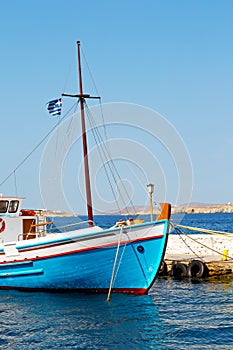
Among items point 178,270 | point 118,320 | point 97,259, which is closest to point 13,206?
point 97,259

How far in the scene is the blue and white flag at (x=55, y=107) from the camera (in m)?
26.4

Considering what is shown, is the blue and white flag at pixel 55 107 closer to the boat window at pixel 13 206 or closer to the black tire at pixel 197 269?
the boat window at pixel 13 206

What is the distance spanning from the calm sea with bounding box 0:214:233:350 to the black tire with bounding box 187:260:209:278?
4203 mm

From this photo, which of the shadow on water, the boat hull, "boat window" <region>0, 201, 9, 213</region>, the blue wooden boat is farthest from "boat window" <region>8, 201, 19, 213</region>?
the shadow on water

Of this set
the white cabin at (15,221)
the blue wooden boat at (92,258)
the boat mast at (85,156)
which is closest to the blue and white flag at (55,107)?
the boat mast at (85,156)

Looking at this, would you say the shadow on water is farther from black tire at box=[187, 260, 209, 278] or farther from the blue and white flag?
the blue and white flag

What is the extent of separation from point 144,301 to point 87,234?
396 centimetres

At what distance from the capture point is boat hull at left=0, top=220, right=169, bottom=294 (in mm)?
21594

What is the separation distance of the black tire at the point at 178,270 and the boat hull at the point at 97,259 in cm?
740

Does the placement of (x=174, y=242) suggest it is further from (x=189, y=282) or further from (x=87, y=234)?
(x=87, y=234)

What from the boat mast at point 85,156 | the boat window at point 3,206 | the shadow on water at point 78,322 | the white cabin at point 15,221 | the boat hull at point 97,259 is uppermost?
the boat mast at point 85,156

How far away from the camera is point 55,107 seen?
2662cm

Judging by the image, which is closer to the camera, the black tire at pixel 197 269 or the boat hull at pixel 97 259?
the boat hull at pixel 97 259

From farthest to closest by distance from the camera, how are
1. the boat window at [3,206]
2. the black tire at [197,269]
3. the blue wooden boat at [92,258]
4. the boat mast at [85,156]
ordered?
1. the black tire at [197,269]
2. the boat window at [3,206]
3. the boat mast at [85,156]
4. the blue wooden boat at [92,258]
